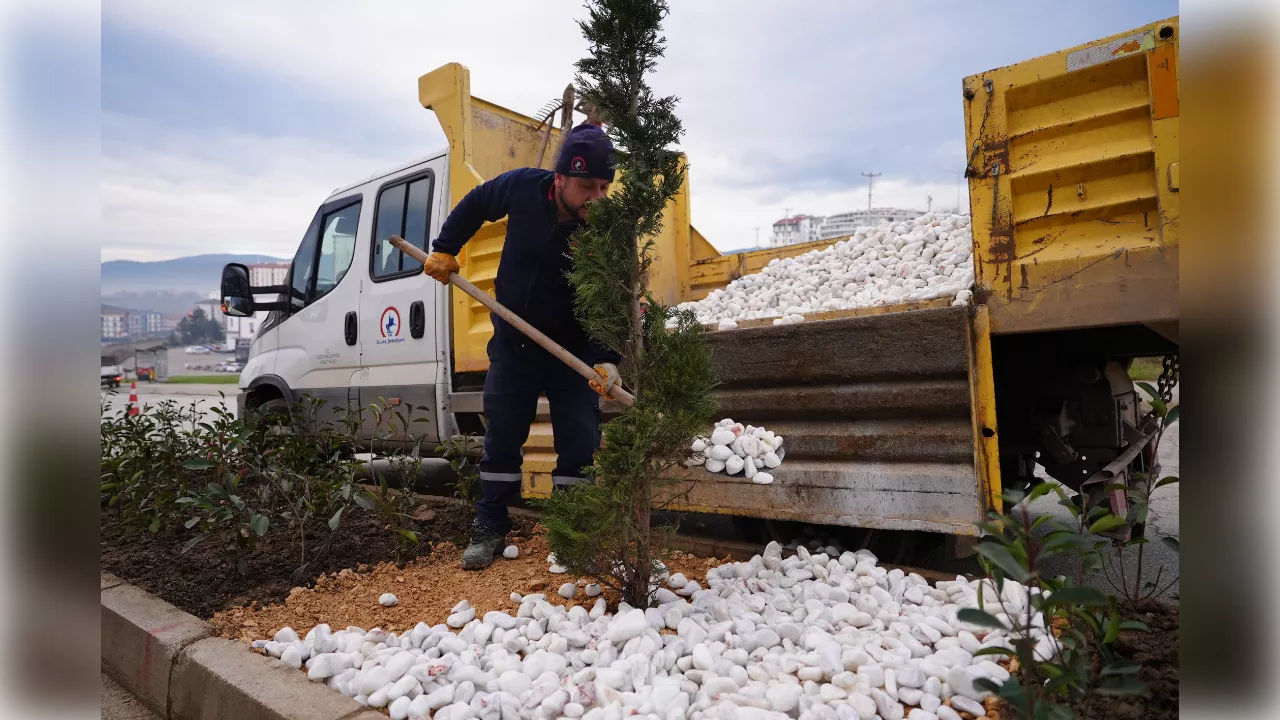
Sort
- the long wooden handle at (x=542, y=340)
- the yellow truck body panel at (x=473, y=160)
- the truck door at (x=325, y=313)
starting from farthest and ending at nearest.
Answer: the truck door at (x=325, y=313), the yellow truck body panel at (x=473, y=160), the long wooden handle at (x=542, y=340)

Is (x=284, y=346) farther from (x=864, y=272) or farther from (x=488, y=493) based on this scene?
(x=864, y=272)

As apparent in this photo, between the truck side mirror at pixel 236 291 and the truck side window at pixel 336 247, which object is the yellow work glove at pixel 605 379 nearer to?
the truck side window at pixel 336 247

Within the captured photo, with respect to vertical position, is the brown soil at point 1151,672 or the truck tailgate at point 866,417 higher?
the truck tailgate at point 866,417

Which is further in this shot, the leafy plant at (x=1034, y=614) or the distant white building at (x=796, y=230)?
the distant white building at (x=796, y=230)

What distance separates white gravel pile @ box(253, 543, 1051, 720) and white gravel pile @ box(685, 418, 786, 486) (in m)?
0.45

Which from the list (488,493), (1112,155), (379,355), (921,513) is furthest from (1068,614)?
(379,355)

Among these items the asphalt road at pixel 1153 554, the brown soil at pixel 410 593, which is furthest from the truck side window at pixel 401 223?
the asphalt road at pixel 1153 554

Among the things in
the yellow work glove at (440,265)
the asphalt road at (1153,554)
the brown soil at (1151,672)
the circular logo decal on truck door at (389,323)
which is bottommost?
the asphalt road at (1153,554)

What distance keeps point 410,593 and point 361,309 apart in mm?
2878

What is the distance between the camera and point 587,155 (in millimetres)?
2814

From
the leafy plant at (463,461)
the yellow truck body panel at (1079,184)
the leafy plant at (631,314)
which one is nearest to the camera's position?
the leafy plant at (631,314)

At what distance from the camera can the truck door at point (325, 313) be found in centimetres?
522

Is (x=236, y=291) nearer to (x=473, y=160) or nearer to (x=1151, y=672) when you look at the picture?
(x=473, y=160)

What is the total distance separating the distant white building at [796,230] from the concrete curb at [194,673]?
3746 millimetres
